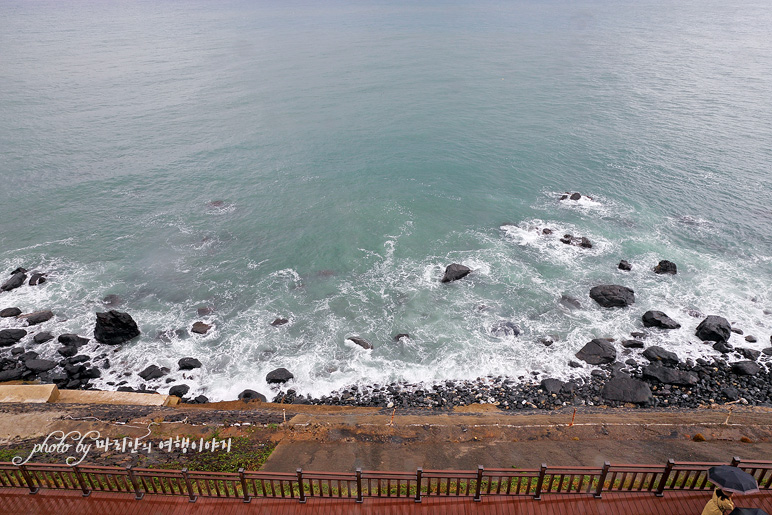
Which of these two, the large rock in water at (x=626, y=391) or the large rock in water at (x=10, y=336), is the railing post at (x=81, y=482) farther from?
the large rock in water at (x=626, y=391)

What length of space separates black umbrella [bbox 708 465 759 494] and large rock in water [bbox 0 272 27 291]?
5168cm

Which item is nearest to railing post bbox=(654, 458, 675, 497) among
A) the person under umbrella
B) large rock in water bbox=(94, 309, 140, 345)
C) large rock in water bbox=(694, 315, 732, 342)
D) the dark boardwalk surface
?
the dark boardwalk surface

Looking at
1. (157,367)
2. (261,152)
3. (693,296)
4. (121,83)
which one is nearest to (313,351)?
(157,367)

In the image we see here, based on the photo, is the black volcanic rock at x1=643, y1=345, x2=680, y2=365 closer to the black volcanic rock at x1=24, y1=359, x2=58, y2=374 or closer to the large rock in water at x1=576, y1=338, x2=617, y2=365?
the large rock in water at x1=576, y1=338, x2=617, y2=365

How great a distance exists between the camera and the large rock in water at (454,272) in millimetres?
40312

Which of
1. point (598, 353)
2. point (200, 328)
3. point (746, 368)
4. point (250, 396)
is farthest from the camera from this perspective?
point (200, 328)

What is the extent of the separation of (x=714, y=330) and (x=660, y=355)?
5.20 m

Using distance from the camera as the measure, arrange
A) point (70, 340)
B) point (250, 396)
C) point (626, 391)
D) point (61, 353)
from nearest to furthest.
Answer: point (626, 391) → point (250, 396) → point (61, 353) → point (70, 340)

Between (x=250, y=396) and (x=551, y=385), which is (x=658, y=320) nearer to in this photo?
(x=551, y=385)

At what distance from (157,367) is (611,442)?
30.8m

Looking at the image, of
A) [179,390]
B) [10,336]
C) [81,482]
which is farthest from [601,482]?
[10,336]

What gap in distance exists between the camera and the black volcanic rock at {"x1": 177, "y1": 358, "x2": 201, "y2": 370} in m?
32.5

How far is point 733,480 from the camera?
1177 centimetres

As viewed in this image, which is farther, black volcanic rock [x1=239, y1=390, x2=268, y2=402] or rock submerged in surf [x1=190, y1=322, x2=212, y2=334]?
rock submerged in surf [x1=190, y1=322, x2=212, y2=334]
